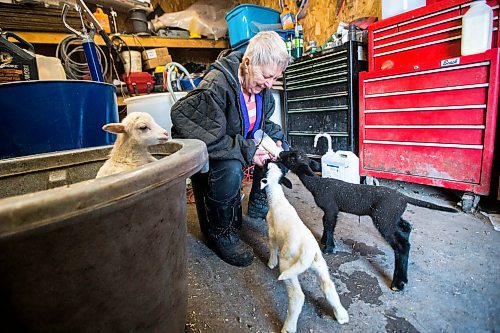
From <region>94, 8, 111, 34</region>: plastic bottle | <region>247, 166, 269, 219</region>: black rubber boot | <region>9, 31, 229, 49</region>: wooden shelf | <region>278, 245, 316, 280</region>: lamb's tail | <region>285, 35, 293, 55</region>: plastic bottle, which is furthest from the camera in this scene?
<region>94, 8, 111, 34</region>: plastic bottle

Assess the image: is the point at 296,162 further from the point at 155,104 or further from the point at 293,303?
the point at 155,104

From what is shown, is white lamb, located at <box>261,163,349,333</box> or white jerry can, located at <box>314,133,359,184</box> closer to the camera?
white lamb, located at <box>261,163,349,333</box>

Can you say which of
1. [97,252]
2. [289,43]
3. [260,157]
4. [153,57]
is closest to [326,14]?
[289,43]

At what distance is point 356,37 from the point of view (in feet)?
5.72

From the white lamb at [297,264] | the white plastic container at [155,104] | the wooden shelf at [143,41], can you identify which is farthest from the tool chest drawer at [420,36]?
the wooden shelf at [143,41]

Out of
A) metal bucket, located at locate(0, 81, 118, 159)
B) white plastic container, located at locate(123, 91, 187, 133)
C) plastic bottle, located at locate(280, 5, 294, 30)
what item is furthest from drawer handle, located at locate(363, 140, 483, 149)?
metal bucket, located at locate(0, 81, 118, 159)

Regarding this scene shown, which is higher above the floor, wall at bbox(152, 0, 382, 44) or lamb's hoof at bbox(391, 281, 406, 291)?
wall at bbox(152, 0, 382, 44)

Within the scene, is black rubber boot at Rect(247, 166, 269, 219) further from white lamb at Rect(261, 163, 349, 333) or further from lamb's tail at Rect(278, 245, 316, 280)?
lamb's tail at Rect(278, 245, 316, 280)

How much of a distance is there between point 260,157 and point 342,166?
2.45 ft

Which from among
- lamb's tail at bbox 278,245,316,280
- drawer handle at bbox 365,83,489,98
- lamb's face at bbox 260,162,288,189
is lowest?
lamb's tail at bbox 278,245,316,280

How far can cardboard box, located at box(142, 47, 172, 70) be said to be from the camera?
106 inches

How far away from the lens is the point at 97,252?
0.31 m

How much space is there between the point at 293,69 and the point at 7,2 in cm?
226

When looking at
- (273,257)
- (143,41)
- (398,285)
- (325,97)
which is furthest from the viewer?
(143,41)
